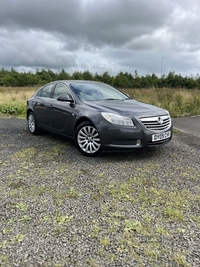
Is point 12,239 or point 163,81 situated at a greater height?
point 163,81

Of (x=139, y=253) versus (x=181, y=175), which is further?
(x=181, y=175)

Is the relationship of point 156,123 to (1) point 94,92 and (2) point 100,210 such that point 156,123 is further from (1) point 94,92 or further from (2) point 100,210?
(2) point 100,210

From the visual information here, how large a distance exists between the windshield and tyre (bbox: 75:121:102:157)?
0.67 metres

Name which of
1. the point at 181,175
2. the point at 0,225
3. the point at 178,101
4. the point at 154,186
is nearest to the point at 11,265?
the point at 0,225

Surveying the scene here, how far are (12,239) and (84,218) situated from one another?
0.70 m

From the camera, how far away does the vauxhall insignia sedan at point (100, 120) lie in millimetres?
4004

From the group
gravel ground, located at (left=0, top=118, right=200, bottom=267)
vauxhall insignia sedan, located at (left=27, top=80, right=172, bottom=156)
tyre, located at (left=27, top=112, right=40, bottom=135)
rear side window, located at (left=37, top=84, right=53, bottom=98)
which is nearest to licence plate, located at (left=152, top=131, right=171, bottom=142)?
vauxhall insignia sedan, located at (left=27, top=80, right=172, bottom=156)

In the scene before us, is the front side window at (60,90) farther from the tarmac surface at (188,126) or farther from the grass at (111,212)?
the tarmac surface at (188,126)

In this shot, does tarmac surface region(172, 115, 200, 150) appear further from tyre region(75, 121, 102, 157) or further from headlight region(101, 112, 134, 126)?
tyre region(75, 121, 102, 157)

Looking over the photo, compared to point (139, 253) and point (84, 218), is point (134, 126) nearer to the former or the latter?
point (84, 218)

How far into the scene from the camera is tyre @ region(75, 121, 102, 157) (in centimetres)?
423

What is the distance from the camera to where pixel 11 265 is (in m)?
1.82

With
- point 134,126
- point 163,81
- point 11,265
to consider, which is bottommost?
point 11,265

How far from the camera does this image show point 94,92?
510 centimetres
